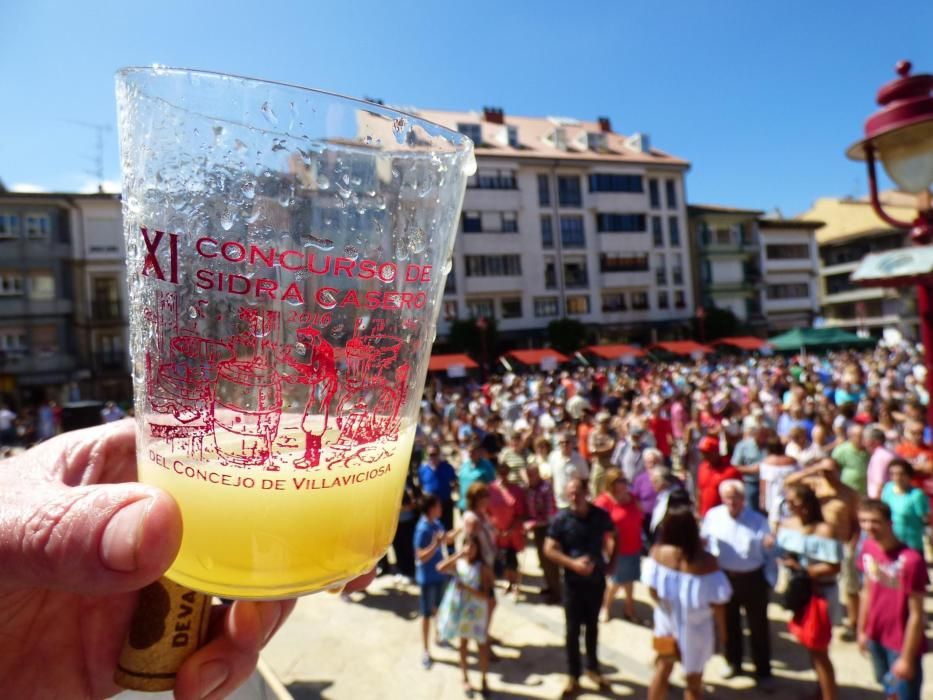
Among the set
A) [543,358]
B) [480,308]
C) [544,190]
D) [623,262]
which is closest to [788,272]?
[623,262]

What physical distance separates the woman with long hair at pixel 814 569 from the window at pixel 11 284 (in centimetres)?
3301

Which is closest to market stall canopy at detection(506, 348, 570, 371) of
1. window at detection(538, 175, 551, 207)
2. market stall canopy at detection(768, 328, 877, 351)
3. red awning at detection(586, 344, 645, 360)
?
red awning at detection(586, 344, 645, 360)

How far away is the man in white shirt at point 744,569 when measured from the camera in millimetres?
4625

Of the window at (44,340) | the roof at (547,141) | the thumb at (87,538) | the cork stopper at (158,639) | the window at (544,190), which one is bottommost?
the cork stopper at (158,639)

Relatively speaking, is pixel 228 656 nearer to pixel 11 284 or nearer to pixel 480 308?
pixel 480 308

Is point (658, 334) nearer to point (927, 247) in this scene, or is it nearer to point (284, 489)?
point (927, 247)

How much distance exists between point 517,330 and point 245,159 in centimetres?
A: 3238

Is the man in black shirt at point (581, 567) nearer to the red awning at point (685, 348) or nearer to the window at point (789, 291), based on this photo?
the red awning at point (685, 348)

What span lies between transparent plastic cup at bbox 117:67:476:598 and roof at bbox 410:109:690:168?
32.2 meters

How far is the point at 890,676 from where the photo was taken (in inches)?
150

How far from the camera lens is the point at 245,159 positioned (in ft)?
3.01

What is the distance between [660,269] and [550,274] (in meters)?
7.73

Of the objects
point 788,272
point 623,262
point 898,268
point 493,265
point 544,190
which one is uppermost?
point 544,190

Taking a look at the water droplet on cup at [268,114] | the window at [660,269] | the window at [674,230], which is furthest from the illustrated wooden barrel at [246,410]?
the window at [674,230]
